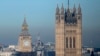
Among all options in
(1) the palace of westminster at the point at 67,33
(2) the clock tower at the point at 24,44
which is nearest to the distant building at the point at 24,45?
(2) the clock tower at the point at 24,44

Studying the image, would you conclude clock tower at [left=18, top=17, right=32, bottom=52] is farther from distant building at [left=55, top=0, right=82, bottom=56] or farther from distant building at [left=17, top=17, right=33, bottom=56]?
distant building at [left=55, top=0, right=82, bottom=56]

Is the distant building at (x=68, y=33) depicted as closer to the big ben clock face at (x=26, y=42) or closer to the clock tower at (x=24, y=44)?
the clock tower at (x=24, y=44)

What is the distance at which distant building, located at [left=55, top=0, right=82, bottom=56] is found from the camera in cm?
1913

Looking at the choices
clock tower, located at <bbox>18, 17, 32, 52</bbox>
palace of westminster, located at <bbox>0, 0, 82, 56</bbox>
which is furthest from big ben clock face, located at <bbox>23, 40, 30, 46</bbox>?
palace of westminster, located at <bbox>0, 0, 82, 56</bbox>

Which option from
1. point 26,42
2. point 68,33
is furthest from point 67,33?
point 26,42

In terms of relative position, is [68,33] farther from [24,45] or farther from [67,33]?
[24,45]

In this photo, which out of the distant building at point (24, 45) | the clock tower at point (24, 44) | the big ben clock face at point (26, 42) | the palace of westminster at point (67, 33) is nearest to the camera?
the palace of westminster at point (67, 33)

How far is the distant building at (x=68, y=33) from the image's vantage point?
19.1 m

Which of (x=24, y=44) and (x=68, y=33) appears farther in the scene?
(x=24, y=44)

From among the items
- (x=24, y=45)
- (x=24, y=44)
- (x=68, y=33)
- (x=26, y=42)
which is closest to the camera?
(x=68, y=33)

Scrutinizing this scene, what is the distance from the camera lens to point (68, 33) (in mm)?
19516

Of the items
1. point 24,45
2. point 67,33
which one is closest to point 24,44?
point 24,45

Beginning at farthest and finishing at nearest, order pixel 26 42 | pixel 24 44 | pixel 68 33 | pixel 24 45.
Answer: pixel 26 42 → pixel 24 44 → pixel 24 45 → pixel 68 33

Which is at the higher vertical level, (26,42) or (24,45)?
(26,42)
